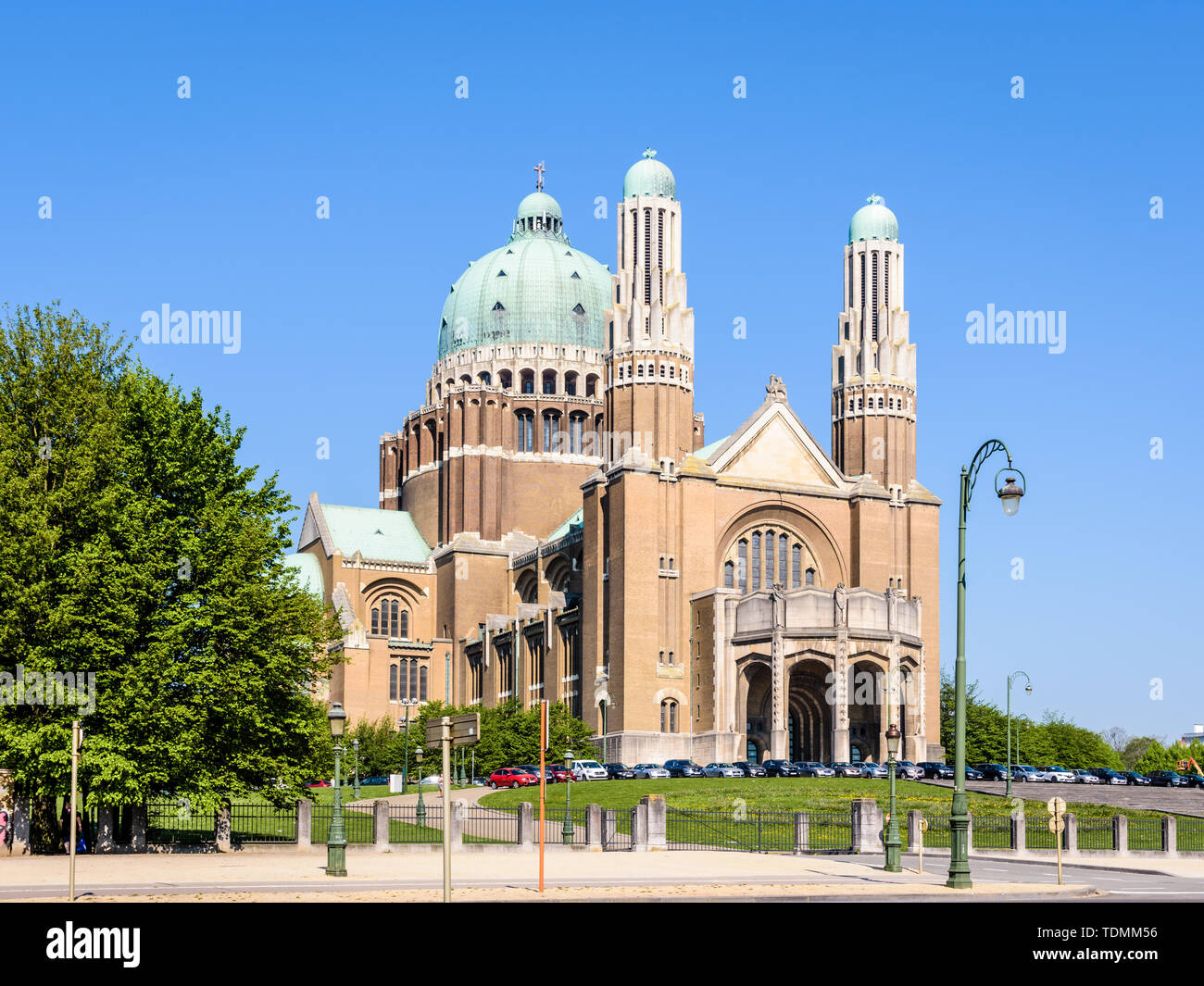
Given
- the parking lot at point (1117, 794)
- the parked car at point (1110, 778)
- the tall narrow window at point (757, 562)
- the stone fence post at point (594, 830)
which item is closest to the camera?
the stone fence post at point (594, 830)

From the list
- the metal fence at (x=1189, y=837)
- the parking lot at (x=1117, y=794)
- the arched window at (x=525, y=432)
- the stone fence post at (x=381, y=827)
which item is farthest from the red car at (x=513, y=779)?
the arched window at (x=525, y=432)

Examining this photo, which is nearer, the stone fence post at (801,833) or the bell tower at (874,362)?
the stone fence post at (801,833)

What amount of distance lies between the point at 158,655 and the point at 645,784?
3059 centimetres

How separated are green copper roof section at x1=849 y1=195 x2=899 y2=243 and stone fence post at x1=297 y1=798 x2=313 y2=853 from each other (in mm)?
64345

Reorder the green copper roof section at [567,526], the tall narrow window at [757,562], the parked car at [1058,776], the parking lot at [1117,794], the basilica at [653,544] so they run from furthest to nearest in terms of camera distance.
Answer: the green copper roof section at [567,526] < the tall narrow window at [757,562] < the basilica at [653,544] < the parked car at [1058,776] < the parking lot at [1117,794]

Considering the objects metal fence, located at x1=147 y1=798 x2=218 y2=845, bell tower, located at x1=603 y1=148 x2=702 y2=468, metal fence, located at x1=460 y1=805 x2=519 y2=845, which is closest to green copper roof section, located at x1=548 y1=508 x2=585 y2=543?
bell tower, located at x1=603 y1=148 x2=702 y2=468

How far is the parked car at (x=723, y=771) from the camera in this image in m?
74.8

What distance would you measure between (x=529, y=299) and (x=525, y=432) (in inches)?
415

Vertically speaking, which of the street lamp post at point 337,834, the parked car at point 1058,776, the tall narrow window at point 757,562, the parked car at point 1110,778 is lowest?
the parked car at point 1110,778

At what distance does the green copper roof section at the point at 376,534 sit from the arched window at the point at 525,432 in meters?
10.4

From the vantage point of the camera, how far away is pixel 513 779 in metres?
70.7

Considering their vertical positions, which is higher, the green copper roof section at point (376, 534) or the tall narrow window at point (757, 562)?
the green copper roof section at point (376, 534)

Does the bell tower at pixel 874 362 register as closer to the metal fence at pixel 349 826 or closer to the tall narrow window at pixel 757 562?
the tall narrow window at pixel 757 562
